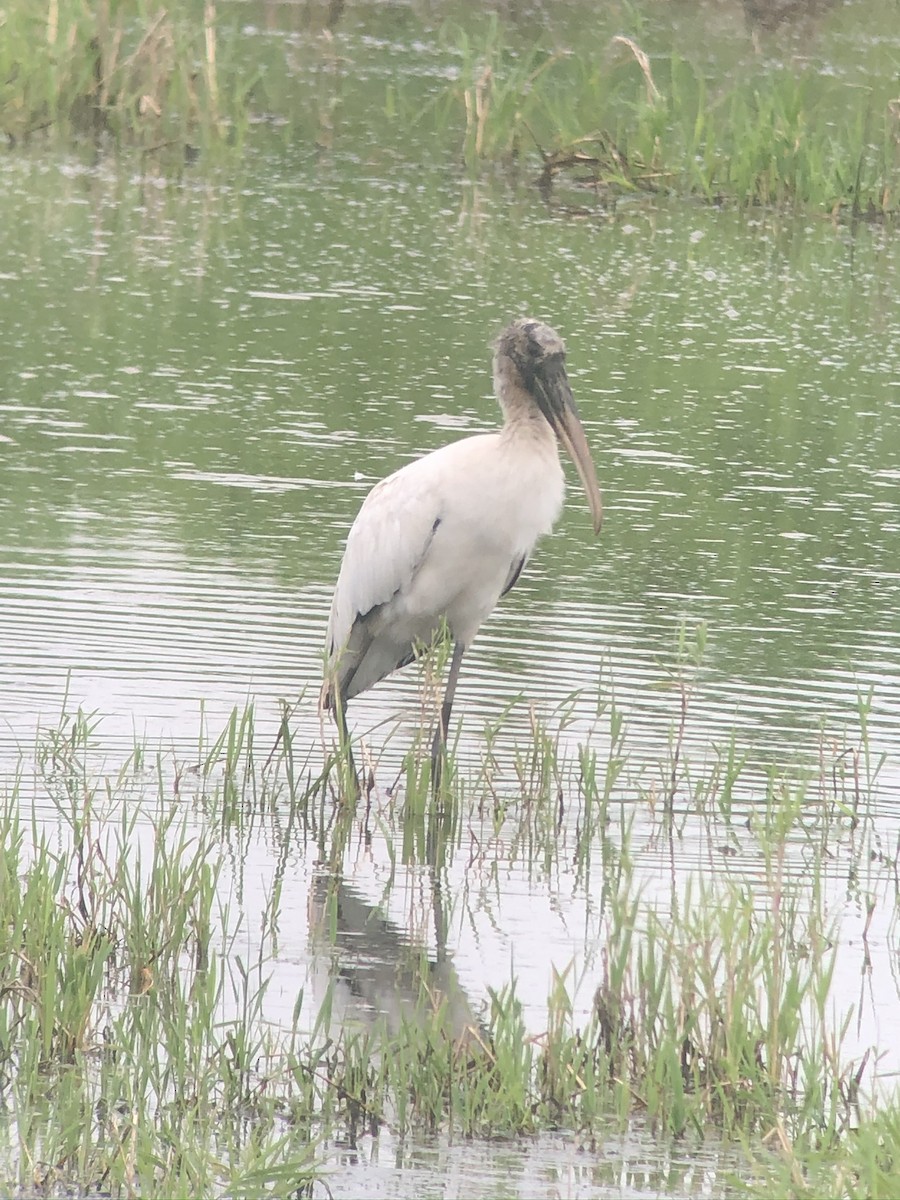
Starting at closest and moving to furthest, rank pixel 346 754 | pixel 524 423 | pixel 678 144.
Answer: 1. pixel 346 754
2. pixel 524 423
3. pixel 678 144

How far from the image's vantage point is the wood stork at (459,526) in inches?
298

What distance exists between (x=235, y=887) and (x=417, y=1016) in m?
1.51

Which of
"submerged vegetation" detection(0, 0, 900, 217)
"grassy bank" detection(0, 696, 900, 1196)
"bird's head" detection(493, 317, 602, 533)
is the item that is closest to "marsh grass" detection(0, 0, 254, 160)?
"submerged vegetation" detection(0, 0, 900, 217)

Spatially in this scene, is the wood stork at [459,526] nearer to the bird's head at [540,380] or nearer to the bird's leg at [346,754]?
the bird's head at [540,380]

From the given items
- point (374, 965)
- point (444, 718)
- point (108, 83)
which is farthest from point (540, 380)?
point (108, 83)

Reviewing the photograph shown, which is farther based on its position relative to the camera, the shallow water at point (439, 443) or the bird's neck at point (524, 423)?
the bird's neck at point (524, 423)

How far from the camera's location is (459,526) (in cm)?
759

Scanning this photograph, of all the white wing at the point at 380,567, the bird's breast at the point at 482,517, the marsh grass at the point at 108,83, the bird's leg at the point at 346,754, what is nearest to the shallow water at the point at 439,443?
the bird's leg at the point at 346,754

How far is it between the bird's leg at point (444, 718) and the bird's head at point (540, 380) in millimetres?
693

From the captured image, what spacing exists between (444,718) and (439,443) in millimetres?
4970

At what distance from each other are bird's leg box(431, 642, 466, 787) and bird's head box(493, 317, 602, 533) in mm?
693

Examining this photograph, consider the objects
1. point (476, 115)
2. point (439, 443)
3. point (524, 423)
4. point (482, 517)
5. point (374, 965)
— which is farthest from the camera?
point (476, 115)

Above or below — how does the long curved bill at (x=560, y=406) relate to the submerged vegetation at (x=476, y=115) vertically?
below

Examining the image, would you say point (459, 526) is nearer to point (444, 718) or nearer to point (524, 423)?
point (524, 423)
